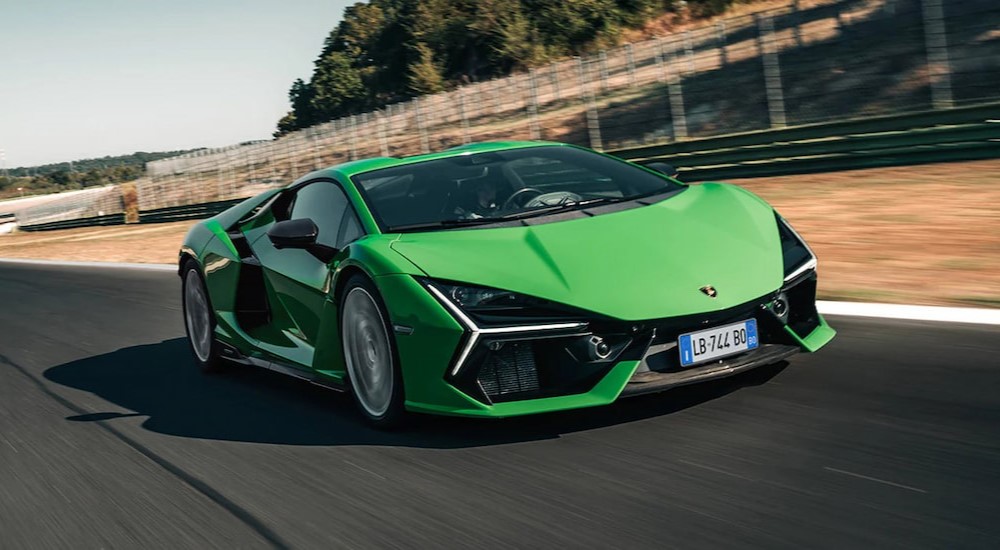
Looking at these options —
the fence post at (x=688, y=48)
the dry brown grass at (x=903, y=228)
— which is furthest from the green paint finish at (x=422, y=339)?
the fence post at (x=688, y=48)

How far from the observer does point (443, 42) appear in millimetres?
65125

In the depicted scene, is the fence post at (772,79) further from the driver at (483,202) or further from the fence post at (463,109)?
the fence post at (463,109)

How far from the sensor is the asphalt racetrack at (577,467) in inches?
132

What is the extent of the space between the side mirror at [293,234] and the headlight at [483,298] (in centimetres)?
107

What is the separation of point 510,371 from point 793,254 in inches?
54.4

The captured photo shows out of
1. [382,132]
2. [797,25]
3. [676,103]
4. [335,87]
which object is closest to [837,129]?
[676,103]

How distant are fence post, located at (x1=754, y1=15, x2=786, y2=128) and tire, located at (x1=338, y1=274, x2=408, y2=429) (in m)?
12.2

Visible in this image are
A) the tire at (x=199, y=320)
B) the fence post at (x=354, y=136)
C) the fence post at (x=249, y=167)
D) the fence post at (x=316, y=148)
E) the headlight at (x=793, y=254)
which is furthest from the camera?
the fence post at (x=249, y=167)

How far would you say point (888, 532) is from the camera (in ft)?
10.1

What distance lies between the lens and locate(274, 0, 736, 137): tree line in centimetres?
5278

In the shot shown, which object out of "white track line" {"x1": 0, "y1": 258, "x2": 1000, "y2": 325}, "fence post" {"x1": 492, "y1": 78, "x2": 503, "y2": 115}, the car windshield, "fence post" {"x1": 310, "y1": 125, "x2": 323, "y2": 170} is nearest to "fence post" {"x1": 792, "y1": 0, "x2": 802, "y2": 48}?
"fence post" {"x1": 492, "y1": 78, "x2": 503, "y2": 115}

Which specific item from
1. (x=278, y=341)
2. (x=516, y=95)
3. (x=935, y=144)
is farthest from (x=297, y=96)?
(x=278, y=341)

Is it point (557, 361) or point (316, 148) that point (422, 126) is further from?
point (557, 361)

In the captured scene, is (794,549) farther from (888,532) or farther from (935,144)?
(935,144)
